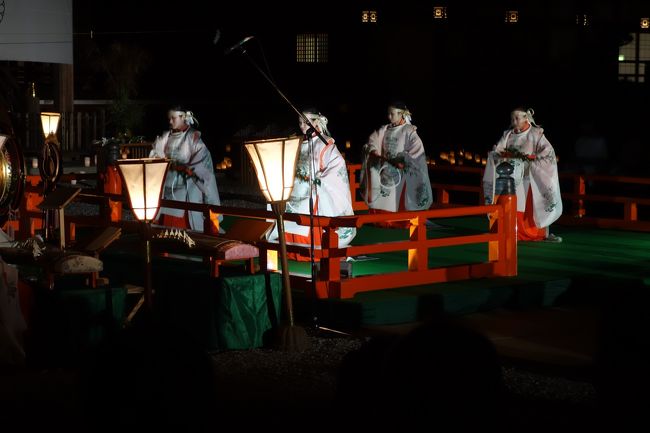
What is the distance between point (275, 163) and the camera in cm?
891

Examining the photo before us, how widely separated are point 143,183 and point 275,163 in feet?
3.47

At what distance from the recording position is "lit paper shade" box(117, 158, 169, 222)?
8.62 meters

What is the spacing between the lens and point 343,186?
1204 cm

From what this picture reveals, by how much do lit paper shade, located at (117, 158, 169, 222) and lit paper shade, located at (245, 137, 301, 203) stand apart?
0.78 metres

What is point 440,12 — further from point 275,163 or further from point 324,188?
point 275,163

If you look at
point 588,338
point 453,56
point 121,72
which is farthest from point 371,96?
point 588,338

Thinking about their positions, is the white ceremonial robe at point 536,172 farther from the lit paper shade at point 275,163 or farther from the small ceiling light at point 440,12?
the small ceiling light at point 440,12

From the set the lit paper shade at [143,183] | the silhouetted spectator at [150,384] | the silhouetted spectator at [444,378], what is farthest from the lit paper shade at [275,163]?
the silhouetted spectator at [444,378]

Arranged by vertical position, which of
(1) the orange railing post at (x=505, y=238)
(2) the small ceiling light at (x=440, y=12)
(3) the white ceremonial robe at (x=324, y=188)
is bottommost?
(1) the orange railing post at (x=505, y=238)

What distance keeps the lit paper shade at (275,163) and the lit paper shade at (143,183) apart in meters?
0.78

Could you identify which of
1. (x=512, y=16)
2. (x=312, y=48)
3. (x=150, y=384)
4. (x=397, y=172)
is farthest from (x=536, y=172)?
(x=312, y=48)

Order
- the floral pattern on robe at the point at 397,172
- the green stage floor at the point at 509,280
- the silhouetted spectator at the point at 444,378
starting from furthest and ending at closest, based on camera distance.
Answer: the floral pattern on robe at the point at 397,172 → the green stage floor at the point at 509,280 → the silhouetted spectator at the point at 444,378

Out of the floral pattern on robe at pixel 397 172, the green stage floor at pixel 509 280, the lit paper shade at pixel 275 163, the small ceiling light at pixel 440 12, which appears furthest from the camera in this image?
the small ceiling light at pixel 440 12

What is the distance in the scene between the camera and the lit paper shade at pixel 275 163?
8.88m
